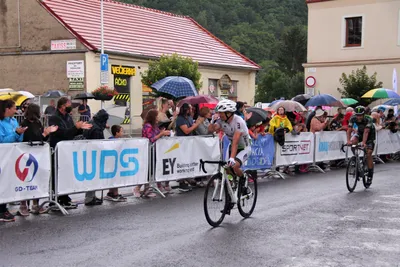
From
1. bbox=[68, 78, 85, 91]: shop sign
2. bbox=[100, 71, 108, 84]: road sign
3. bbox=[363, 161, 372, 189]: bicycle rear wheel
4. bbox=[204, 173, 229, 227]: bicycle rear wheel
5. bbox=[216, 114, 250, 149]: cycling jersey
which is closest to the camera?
bbox=[204, 173, 229, 227]: bicycle rear wheel

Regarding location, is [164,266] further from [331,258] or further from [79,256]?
[331,258]

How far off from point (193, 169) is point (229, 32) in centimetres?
7812

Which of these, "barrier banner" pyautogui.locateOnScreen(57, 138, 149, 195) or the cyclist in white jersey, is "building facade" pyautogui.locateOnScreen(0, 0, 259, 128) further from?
the cyclist in white jersey

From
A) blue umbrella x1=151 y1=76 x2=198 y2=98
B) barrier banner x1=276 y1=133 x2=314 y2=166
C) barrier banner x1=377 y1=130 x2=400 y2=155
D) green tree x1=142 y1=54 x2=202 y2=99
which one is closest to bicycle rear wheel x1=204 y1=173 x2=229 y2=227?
barrier banner x1=276 y1=133 x2=314 y2=166

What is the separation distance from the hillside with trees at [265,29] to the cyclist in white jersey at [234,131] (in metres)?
65.8

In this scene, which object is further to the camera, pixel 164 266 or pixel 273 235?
A: pixel 273 235

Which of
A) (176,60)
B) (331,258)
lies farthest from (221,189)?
(176,60)

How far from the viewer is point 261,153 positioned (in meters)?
15.5

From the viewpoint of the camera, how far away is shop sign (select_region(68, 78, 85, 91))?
3020 centimetres

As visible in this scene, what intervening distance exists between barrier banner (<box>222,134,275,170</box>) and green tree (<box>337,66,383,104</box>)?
1826cm

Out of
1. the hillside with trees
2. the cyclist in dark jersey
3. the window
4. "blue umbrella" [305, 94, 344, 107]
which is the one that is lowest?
the cyclist in dark jersey

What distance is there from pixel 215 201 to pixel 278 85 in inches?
3212

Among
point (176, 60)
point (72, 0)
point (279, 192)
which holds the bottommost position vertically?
point (279, 192)

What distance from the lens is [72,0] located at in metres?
35.4
